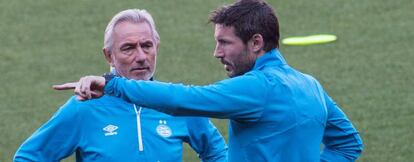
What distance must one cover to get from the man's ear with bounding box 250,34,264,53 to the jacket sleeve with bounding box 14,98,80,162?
1.03 m

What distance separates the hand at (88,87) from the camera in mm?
4637

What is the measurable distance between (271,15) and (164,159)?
981 millimetres

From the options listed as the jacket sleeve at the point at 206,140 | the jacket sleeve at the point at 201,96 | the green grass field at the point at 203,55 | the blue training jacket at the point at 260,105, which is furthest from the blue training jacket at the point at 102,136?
the green grass field at the point at 203,55

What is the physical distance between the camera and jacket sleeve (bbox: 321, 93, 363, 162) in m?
5.48

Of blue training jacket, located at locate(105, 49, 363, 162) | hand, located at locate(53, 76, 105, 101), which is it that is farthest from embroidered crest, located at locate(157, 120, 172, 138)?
hand, located at locate(53, 76, 105, 101)

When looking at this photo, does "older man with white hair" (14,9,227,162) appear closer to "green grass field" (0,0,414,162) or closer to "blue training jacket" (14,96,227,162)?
"blue training jacket" (14,96,227,162)

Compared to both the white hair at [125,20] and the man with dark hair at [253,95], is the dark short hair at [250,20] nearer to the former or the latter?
the man with dark hair at [253,95]

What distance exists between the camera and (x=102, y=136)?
5.43 meters

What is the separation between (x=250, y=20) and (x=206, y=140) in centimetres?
100

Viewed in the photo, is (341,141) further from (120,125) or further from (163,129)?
(120,125)

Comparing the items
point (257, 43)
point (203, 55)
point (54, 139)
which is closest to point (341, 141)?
point (257, 43)

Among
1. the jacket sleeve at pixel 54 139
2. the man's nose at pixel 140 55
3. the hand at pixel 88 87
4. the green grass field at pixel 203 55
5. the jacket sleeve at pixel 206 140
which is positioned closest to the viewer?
the hand at pixel 88 87

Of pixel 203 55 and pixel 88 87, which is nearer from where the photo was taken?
pixel 88 87

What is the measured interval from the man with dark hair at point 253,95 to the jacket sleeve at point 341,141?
1.00ft
